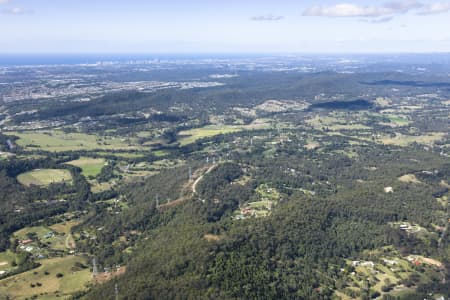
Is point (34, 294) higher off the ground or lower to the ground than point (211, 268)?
lower

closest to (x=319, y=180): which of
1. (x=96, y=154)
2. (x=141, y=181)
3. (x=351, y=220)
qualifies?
(x=351, y=220)

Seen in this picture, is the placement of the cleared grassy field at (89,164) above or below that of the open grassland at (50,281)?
above

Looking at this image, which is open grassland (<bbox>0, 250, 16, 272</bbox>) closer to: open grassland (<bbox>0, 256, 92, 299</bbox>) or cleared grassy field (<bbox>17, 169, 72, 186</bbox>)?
open grassland (<bbox>0, 256, 92, 299</bbox>)

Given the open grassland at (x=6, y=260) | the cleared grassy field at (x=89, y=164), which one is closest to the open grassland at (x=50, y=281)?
the open grassland at (x=6, y=260)

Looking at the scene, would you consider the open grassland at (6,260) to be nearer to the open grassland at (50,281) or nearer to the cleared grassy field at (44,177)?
the open grassland at (50,281)

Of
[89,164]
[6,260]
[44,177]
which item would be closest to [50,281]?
[6,260]

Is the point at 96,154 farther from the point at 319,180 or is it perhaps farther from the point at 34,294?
the point at 34,294
